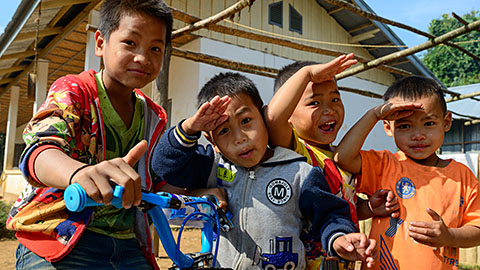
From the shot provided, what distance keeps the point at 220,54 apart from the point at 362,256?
8.37 meters

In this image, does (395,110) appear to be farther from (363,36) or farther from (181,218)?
(363,36)

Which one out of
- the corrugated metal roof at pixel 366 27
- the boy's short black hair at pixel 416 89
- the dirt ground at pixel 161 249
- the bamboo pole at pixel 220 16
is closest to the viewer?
the boy's short black hair at pixel 416 89

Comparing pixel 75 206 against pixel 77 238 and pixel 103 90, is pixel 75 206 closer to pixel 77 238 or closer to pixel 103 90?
pixel 77 238

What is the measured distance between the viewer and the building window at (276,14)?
34.8ft

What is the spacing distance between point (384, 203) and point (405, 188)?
0.13 m

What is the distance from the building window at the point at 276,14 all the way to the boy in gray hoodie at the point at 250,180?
9.35 meters

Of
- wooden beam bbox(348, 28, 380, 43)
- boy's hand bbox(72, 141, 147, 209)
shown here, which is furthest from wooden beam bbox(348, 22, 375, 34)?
boy's hand bbox(72, 141, 147, 209)

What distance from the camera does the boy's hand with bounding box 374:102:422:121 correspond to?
192 cm

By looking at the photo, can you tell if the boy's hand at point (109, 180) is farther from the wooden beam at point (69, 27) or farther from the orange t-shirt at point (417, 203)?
the wooden beam at point (69, 27)

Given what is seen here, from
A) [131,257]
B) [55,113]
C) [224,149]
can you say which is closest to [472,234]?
[224,149]

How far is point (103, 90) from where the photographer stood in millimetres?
1719

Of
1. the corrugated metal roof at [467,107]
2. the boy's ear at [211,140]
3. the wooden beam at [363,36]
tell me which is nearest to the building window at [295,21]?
the wooden beam at [363,36]

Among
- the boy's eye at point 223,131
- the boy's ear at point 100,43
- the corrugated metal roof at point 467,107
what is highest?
the corrugated metal roof at point 467,107

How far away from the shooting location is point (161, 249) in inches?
241
